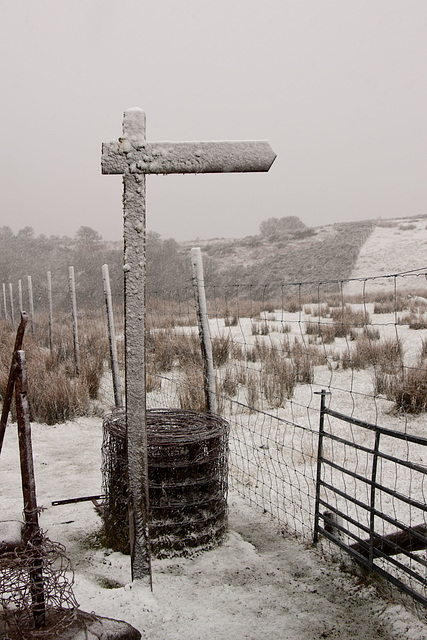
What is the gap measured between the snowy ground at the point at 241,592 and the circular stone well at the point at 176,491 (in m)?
0.11

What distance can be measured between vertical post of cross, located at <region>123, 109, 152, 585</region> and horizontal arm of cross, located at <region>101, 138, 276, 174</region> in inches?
2.4

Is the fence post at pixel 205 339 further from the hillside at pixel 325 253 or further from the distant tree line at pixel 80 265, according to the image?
the hillside at pixel 325 253

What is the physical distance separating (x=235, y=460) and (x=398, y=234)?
36.8 meters

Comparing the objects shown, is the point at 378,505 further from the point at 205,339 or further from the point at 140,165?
the point at 140,165

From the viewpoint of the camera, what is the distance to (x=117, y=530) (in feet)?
10.4

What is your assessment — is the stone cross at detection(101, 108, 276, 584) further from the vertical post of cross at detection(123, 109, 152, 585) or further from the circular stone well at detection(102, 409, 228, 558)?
the circular stone well at detection(102, 409, 228, 558)

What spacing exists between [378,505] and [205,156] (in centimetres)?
284

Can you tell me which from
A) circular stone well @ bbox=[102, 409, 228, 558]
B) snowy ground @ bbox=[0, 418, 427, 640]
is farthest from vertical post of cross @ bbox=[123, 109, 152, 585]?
circular stone well @ bbox=[102, 409, 228, 558]

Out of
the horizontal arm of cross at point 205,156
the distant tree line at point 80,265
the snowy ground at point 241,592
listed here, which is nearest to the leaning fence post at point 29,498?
the snowy ground at point 241,592

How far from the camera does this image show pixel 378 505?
3.86 meters

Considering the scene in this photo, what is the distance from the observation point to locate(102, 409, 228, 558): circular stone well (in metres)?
3.03

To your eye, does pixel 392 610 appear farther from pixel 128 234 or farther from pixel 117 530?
pixel 128 234

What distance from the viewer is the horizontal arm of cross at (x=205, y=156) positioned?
233cm

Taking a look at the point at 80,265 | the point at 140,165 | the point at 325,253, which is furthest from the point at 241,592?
the point at 80,265
